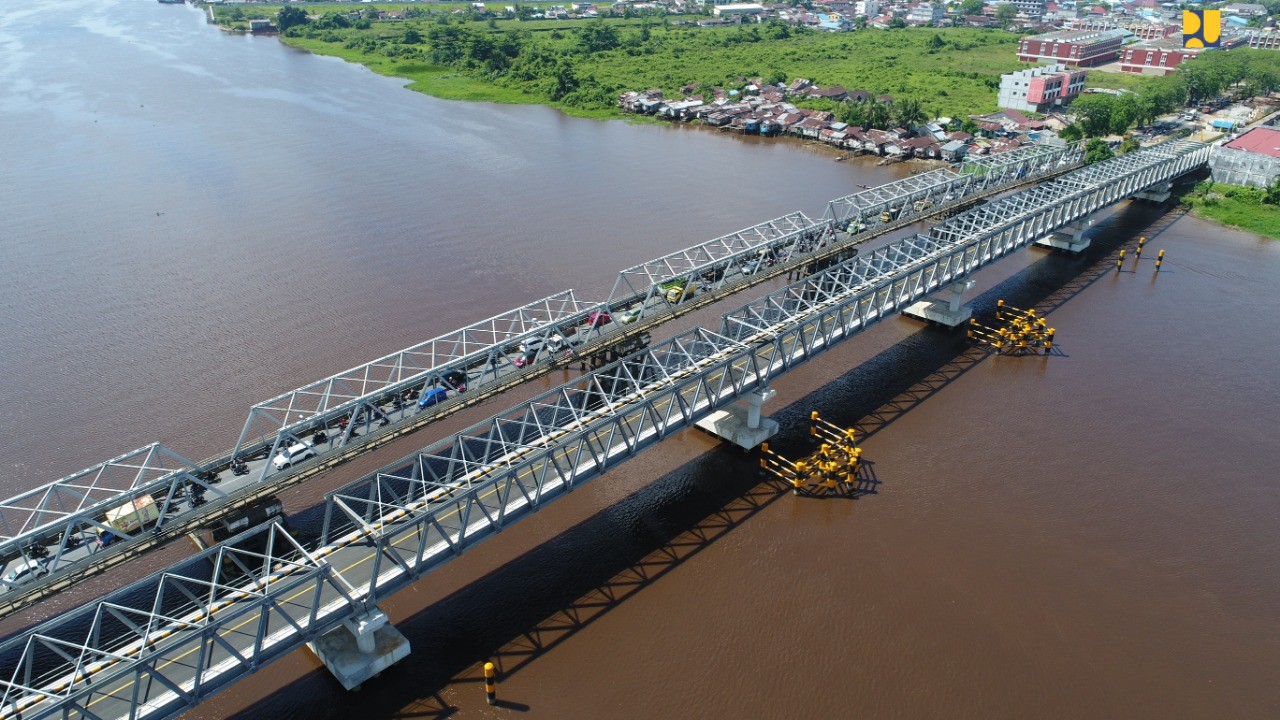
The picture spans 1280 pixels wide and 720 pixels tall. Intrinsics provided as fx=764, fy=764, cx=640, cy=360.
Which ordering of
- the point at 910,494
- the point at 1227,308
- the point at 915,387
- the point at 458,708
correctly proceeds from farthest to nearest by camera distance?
the point at 1227,308
the point at 915,387
the point at 910,494
the point at 458,708

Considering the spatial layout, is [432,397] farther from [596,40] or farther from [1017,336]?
[596,40]

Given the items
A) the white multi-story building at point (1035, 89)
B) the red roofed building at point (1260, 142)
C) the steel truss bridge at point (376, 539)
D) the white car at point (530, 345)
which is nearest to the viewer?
the steel truss bridge at point (376, 539)

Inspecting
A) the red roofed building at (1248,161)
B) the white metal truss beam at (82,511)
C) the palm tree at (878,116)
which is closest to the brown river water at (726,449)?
the white metal truss beam at (82,511)

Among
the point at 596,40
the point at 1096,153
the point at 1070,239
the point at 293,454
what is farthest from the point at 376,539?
the point at 596,40

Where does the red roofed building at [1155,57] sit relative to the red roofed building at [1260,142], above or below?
above

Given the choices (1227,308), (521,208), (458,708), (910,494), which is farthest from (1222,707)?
(521,208)

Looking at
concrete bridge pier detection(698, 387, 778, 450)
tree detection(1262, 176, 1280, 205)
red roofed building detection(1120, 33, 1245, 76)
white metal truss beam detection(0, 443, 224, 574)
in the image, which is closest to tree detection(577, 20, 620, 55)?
red roofed building detection(1120, 33, 1245, 76)

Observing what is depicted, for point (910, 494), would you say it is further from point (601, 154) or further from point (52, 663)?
point (601, 154)

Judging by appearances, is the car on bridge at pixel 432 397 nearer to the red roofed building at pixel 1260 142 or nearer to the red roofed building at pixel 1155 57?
the red roofed building at pixel 1260 142
